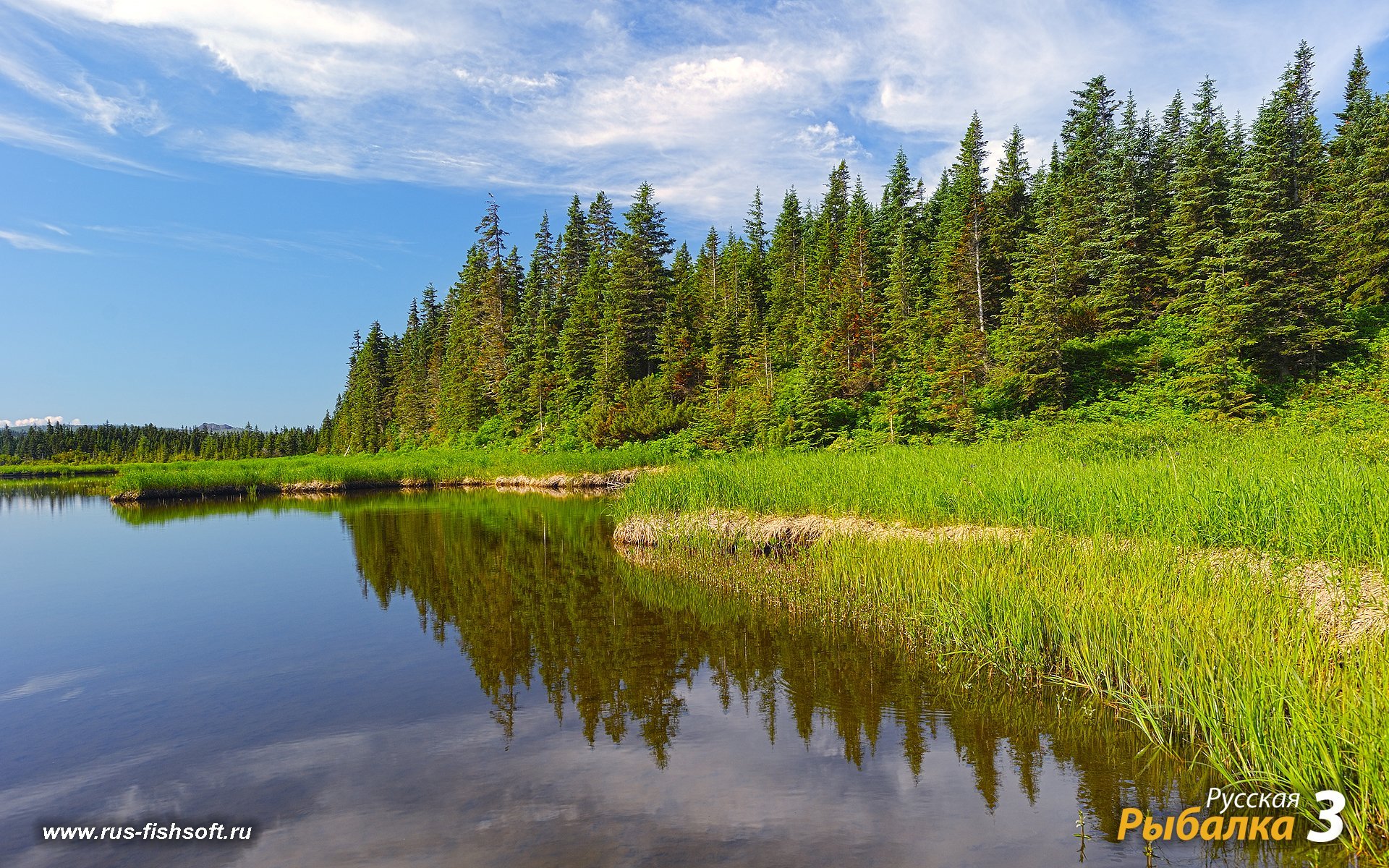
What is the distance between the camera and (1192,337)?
29.6m

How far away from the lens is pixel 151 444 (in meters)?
94.4

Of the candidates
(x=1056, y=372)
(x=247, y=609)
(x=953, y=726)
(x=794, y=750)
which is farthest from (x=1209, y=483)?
(x=1056, y=372)

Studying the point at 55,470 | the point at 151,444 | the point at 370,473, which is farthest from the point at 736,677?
the point at 151,444

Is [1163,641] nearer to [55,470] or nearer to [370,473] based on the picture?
[370,473]

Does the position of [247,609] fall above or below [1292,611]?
below

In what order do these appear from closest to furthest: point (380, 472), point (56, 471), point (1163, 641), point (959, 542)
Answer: point (1163, 641)
point (959, 542)
point (380, 472)
point (56, 471)

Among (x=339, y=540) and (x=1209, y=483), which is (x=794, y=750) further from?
(x=339, y=540)

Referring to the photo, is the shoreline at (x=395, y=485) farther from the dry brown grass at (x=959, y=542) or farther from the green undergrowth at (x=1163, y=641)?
the green undergrowth at (x=1163, y=641)

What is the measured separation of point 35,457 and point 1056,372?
139527 mm

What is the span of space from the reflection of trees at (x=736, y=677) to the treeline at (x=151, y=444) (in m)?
90.5

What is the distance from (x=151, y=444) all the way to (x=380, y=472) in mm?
73729

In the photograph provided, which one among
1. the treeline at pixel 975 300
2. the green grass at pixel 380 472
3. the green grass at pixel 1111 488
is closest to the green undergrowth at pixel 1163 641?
the green grass at pixel 1111 488

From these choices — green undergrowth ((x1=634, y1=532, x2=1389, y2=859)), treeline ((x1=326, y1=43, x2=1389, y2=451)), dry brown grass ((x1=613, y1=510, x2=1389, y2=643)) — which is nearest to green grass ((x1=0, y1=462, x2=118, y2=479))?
treeline ((x1=326, y1=43, x2=1389, y2=451))

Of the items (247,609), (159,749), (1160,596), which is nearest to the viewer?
(1160,596)
